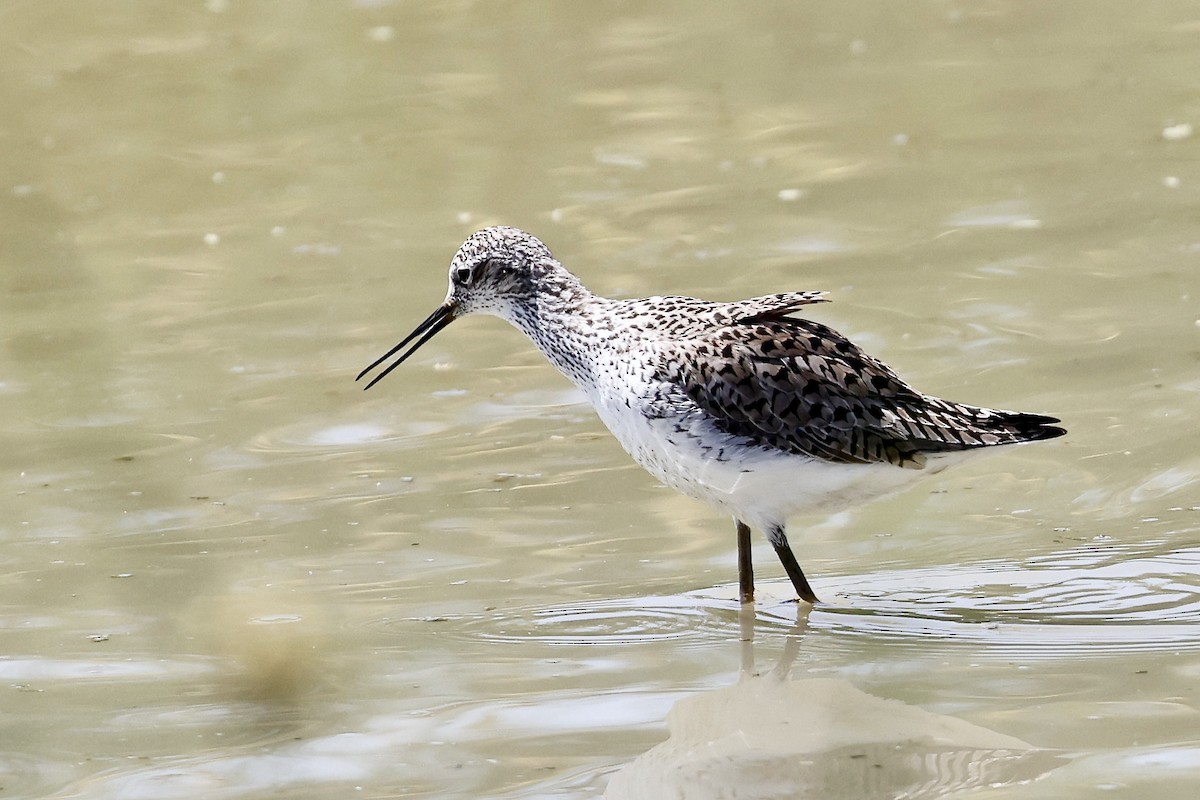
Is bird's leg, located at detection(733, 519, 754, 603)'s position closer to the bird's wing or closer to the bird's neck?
the bird's wing

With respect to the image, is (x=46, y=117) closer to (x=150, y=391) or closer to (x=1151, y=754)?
(x=150, y=391)

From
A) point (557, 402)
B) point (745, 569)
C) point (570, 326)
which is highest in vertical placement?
point (570, 326)

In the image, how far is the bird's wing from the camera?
6.59m

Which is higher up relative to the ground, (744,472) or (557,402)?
(744,472)

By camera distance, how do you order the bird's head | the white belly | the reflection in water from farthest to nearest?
the bird's head < the white belly < the reflection in water

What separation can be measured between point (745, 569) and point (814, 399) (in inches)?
27.3

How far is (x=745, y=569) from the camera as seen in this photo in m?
6.75

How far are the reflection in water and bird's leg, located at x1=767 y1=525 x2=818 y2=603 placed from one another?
741mm

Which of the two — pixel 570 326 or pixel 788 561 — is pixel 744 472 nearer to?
pixel 788 561

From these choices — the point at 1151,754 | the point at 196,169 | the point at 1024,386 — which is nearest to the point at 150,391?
the point at 196,169

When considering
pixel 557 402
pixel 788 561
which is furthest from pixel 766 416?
pixel 557 402

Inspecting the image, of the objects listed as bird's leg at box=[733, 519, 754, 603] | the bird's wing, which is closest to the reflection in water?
bird's leg at box=[733, 519, 754, 603]

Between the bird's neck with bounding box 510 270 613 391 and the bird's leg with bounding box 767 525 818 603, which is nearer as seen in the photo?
the bird's leg with bounding box 767 525 818 603

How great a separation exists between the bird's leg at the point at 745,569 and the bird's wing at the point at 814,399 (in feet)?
1.33
